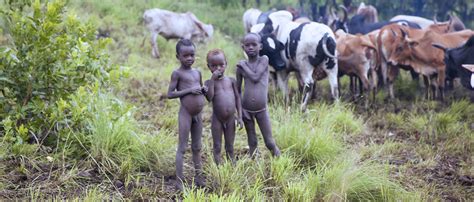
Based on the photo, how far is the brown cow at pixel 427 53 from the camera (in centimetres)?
760

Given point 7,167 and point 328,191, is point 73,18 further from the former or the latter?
point 328,191

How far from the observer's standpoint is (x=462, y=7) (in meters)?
11.8

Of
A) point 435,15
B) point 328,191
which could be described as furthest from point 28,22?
point 435,15

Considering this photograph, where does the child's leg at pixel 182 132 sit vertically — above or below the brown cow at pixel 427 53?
above

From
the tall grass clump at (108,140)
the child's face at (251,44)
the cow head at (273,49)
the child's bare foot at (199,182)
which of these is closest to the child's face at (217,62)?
the child's face at (251,44)

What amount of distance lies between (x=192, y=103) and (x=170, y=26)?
23.4ft

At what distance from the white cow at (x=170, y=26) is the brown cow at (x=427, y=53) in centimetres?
458

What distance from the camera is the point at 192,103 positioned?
372 cm

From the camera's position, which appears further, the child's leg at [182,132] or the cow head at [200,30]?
the cow head at [200,30]

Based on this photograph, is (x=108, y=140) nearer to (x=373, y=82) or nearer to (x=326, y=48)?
(x=326, y=48)

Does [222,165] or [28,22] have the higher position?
[28,22]

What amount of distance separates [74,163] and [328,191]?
6.68ft

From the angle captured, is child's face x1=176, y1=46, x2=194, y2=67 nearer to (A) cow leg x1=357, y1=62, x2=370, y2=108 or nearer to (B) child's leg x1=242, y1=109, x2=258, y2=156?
(B) child's leg x1=242, y1=109, x2=258, y2=156

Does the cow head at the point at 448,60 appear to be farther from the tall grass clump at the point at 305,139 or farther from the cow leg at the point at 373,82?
the tall grass clump at the point at 305,139
